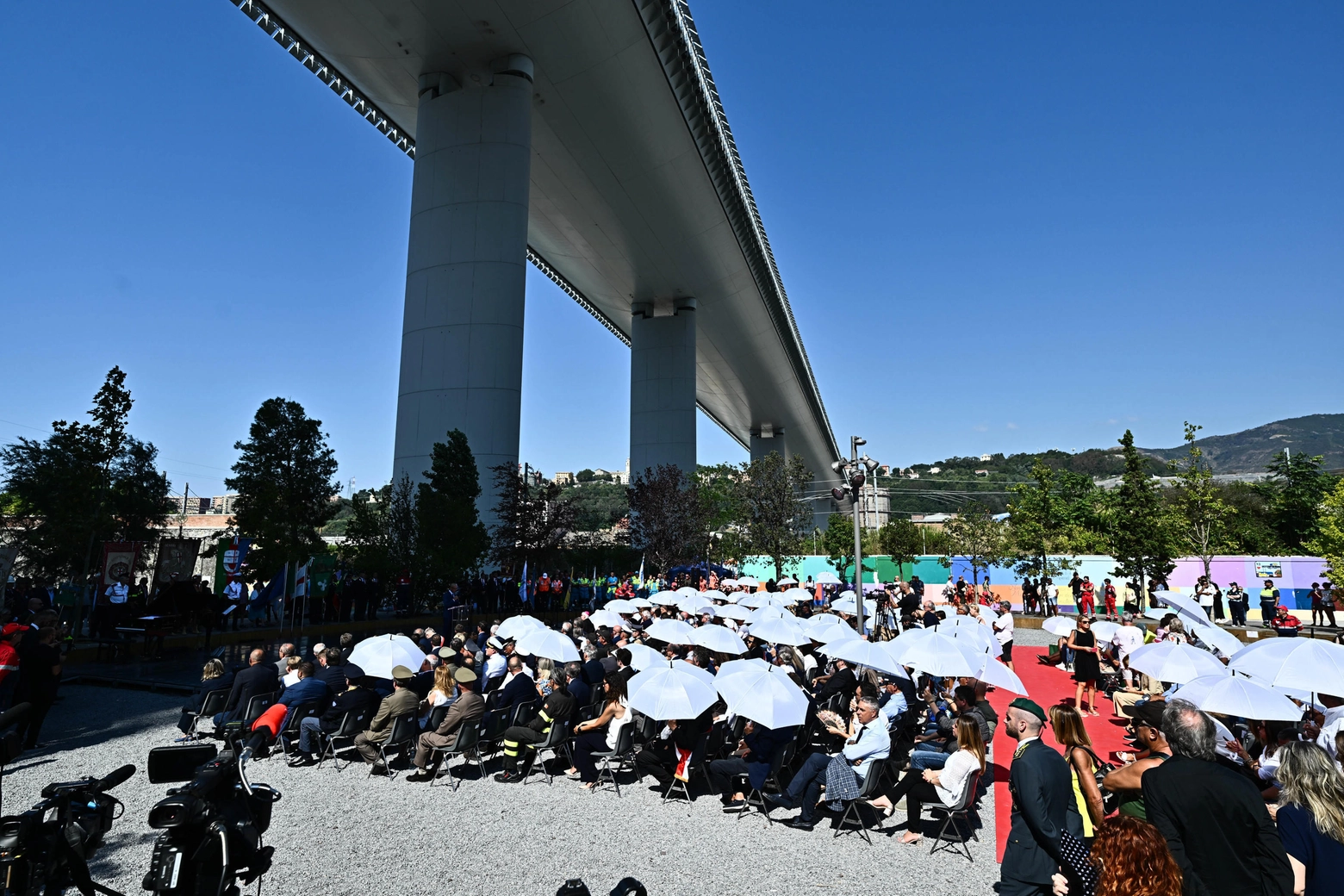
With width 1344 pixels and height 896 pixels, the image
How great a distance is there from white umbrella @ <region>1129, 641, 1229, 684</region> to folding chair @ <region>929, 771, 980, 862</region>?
9.64ft

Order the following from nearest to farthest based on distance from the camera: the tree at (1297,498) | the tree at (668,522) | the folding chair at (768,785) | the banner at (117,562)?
the folding chair at (768,785) < the banner at (117,562) < the tree at (668,522) < the tree at (1297,498)

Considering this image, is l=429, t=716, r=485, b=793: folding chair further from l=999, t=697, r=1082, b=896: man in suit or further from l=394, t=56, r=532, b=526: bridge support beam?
l=394, t=56, r=532, b=526: bridge support beam

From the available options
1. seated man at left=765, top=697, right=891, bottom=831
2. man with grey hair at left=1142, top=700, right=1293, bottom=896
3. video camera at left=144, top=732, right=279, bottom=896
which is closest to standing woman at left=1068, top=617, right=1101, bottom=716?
seated man at left=765, top=697, right=891, bottom=831

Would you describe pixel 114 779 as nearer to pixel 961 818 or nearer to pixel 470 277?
pixel 961 818

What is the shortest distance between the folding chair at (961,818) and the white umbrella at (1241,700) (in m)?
1.80

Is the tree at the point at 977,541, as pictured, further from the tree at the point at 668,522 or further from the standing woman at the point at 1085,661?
the standing woman at the point at 1085,661

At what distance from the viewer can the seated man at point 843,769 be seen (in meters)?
7.25

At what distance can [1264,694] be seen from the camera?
6520 millimetres

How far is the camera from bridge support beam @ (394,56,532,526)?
92.5 ft

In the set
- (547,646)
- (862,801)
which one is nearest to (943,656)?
(862,801)

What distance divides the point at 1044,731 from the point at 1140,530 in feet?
67.3

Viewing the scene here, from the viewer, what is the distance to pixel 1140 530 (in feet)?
88.9

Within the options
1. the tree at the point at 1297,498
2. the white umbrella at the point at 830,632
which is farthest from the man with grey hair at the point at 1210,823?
the tree at the point at 1297,498

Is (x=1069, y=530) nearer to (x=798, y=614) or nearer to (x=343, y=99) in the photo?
(x=798, y=614)
